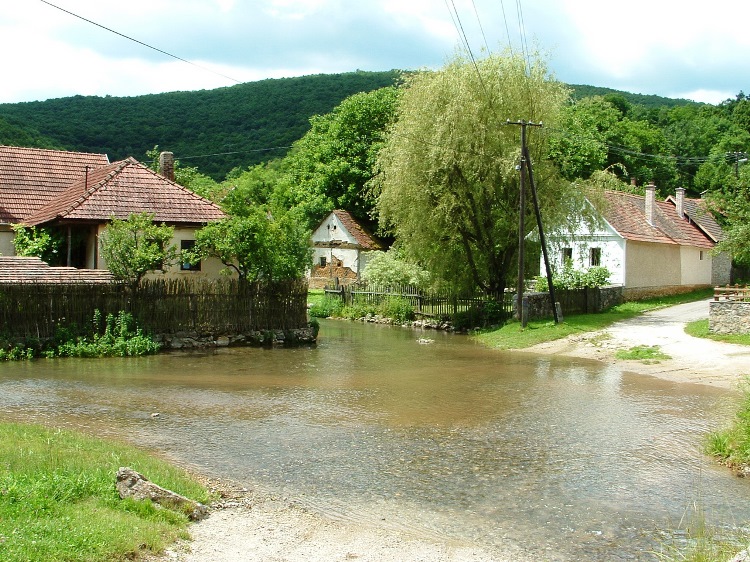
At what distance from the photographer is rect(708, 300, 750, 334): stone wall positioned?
2338cm

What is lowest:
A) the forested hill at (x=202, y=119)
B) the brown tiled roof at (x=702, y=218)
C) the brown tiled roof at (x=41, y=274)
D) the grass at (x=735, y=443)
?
the grass at (x=735, y=443)

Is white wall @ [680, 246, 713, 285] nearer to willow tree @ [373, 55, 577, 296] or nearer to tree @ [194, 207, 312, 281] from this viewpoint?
willow tree @ [373, 55, 577, 296]

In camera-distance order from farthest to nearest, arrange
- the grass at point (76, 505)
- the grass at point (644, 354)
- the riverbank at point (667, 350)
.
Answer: the grass at point (644, 354)
the riverbank at point (667, 350)
the grass at point (76, 505)

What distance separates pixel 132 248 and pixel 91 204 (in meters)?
4.30

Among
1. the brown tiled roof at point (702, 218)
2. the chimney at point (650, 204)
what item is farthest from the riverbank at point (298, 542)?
the brown tiled roof at point (702, 218)

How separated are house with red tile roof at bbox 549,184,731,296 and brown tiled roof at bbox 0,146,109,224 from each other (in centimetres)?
2131

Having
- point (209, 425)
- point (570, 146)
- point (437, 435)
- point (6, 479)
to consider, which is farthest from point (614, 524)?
point (570, 146)

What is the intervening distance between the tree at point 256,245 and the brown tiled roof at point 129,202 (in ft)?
8.58

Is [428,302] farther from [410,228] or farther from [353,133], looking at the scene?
[353,133]

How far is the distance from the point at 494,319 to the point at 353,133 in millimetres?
26609

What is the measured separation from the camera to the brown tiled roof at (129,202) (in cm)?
2517

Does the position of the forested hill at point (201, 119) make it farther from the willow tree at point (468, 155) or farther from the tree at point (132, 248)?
the tree at point (132, 248)

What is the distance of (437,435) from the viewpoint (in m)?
12.0

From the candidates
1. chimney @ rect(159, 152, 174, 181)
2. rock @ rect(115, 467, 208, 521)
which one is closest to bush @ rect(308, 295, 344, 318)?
chimney @ rect(159, 152, 174, 181)
